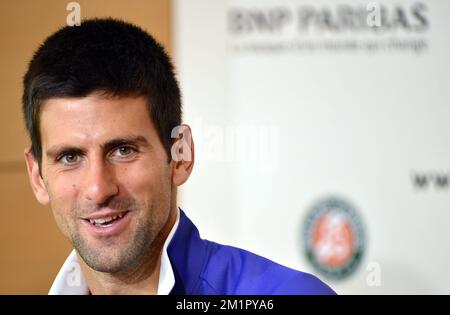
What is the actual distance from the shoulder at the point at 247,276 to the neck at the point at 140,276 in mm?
78

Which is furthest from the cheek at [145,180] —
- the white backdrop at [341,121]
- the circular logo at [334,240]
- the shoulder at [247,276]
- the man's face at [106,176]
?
the circular logo at [334,240]

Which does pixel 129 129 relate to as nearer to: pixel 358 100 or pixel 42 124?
pixel 42 124

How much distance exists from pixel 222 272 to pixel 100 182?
0.23 m

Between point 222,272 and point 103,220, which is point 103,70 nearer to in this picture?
point 103,220

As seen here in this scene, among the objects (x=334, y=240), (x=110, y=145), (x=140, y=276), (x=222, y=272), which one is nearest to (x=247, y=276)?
(x=222, y=272)

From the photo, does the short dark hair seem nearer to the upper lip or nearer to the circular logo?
the upper lip

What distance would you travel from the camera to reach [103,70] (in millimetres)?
863

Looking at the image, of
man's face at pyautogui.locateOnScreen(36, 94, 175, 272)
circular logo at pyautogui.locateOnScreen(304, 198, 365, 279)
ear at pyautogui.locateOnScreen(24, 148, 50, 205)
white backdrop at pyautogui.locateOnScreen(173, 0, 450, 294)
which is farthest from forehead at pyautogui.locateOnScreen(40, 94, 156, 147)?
circular logo at pyautogui.locateOnScreen(304, 198, 365, 279)

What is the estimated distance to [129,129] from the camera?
2.92ft

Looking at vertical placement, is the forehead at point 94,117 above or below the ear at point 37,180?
above

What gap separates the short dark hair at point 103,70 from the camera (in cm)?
87

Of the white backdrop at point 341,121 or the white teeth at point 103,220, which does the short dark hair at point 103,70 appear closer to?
the white teeth at point 103,220

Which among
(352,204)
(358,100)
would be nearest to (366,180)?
(352,204)

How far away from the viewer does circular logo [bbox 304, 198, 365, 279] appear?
51.3 inches
